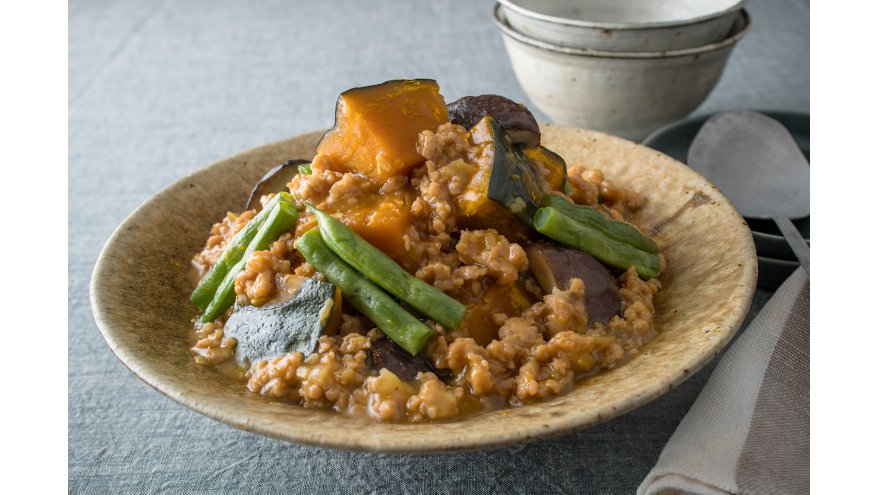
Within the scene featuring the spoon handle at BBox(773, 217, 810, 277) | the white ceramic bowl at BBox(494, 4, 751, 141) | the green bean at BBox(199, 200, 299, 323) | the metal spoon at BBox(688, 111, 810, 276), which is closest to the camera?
the green bean at BBox(199, 200, 299, 323)

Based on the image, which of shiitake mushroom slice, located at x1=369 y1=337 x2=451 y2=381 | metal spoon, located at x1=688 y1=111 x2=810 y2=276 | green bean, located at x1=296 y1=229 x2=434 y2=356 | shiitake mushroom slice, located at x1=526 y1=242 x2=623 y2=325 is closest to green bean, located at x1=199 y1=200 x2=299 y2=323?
green bean, located at x1=296 y1=229 x2=434 y2=356

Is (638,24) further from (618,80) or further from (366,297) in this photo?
(366,297)

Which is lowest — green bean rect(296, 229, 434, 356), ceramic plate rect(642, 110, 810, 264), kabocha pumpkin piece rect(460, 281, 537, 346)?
ceramic plate rect(642, 110, 810, 264)

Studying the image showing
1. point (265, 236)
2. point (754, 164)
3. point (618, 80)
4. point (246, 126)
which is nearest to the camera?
point (265, 236)

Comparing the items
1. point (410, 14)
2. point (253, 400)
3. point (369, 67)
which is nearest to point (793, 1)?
point (410, 14)

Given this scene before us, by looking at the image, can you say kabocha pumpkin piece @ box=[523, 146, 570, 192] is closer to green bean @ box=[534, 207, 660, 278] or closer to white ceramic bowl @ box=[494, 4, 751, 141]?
green bean @ box=[534, 207, 660, 278]

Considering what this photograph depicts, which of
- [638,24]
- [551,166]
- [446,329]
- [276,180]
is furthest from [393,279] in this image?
[638,24]
